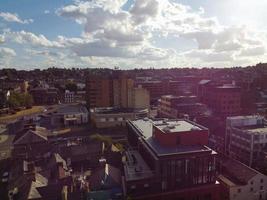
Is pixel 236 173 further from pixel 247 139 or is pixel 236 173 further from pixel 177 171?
pixel 177 171

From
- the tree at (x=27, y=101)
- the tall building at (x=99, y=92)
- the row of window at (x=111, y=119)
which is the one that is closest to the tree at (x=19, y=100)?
the tree at (x=27, y=101)

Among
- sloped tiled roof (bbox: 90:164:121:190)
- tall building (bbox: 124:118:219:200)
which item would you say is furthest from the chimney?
tall building (bbox: 124:118:219:200)

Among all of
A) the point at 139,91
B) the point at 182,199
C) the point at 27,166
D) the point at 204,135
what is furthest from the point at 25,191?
the point at 139,91

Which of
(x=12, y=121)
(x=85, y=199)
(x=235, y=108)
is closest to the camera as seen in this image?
(x=85, y=199)

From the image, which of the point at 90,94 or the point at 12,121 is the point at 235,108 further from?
the point at 12,121

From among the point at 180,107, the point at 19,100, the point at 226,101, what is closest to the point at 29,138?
the point at 180,107

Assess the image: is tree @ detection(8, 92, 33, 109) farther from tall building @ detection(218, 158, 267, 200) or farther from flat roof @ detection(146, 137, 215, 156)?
tall building @ detection(218, 158, 267, 200)

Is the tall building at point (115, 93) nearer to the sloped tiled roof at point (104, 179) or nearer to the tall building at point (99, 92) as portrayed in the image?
the tall building at point (99, 92)
